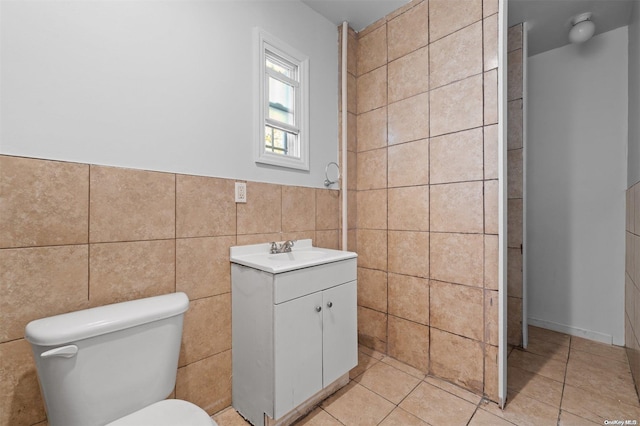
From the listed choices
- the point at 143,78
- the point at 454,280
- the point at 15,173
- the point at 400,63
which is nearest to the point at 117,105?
the point at 143,78

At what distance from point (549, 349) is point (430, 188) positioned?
1.67 m

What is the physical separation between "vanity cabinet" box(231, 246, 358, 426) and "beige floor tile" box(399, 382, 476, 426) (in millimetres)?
421

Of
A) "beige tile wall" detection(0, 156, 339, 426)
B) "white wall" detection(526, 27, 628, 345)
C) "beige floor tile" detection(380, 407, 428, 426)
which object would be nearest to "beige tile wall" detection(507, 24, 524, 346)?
"white wall" detection(526, 27, 628, 345)

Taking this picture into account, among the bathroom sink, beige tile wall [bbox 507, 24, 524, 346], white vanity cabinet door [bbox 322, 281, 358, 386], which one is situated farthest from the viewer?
beige tile wall [bbox 507, 24, 524, 346]

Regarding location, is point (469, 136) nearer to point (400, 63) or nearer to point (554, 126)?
point (400, 63)

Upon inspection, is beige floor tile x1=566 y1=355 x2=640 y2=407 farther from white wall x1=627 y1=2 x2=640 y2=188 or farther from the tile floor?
white wall x1=627 y1=2 x2=640 y2=188

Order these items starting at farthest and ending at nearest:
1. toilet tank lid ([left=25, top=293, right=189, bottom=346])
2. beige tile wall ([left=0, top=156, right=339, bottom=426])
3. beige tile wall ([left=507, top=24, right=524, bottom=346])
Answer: beige tile wall ([left=507, top=24, right=524, bottom=346]), beige tile wall ([left=0, top=156, right=339, bottom=426]), toilet tank lid ([left=25, top=293, right=189, bottom=346])

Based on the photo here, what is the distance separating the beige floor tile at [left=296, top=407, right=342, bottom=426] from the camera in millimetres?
1436

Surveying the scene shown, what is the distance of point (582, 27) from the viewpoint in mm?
2090

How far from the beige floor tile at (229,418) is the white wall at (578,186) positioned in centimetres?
274

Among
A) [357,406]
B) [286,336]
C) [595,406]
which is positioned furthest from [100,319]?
[595,406]

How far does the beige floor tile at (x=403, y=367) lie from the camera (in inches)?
72.9

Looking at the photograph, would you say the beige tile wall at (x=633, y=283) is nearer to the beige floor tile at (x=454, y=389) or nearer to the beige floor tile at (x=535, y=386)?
the beige floor tile at (x=535, y=386)

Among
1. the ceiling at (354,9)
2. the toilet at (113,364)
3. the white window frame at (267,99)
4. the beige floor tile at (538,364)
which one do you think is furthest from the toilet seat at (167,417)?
the ceiling at (354,9)
